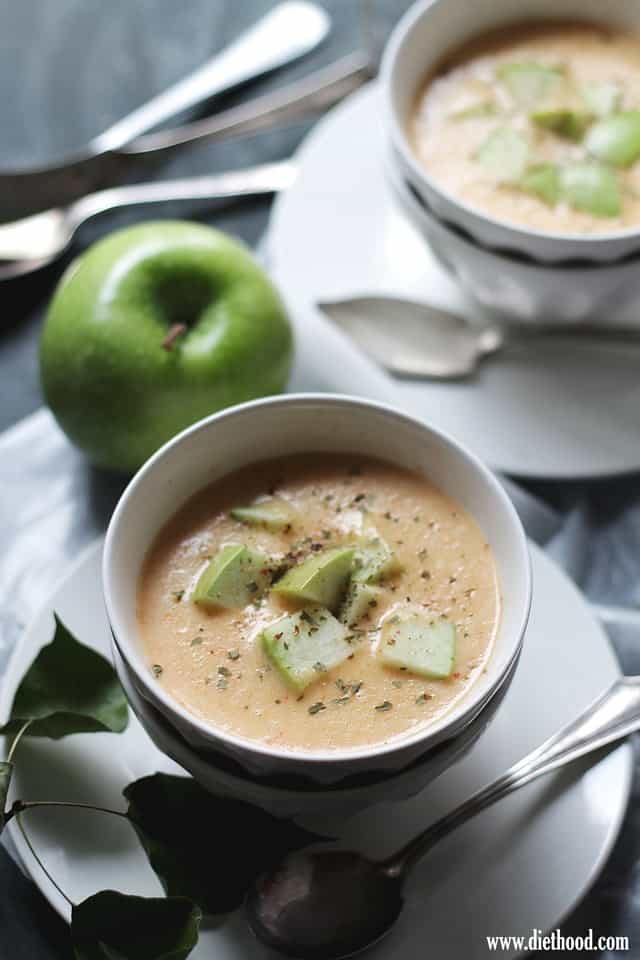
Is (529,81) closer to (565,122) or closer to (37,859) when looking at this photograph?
(565,122)

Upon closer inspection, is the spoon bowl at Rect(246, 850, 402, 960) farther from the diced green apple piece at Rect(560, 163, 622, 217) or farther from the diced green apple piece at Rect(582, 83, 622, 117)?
the diced green apple piece at Rect(582, 83, 622, 117)

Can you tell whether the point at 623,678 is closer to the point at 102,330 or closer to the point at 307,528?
the point at 307,528

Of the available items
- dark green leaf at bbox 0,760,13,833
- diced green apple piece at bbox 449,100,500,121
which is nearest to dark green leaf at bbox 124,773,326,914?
dark green leaf at bbox 0,760,13,833

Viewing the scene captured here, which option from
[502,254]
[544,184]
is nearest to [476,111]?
[544,184]

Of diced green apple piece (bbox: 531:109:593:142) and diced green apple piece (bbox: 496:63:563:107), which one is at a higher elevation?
diced green apple piece (bbox: 496:63:563:107)

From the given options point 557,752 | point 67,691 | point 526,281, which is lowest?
point 557,752

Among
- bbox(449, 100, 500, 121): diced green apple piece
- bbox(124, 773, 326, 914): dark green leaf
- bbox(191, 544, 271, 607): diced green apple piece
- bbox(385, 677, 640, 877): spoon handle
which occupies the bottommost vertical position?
bbox(385, 677, 640, 877): spoon handle

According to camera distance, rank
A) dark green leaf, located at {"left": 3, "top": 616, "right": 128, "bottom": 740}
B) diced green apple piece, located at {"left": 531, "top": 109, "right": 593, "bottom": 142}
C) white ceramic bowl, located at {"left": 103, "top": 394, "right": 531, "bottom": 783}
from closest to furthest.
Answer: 1. white ceramic bowl, located at {"left": 103, "top": 394, "right": 531, "bottom": 783}
2. dark green leaf, located at {"left": 3, "top": 616, "right": 128, "bottom": 740}
3. diced green apple piece, located at {"left": 531, "top": 109, "right": 593, "bottom": 142}

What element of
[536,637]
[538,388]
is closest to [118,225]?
[538,388]
